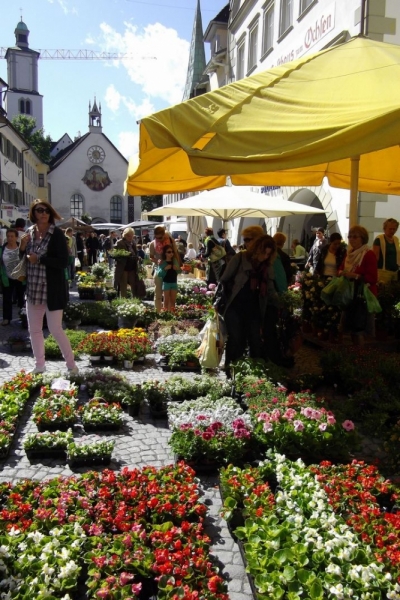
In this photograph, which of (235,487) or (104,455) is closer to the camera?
(235,487)

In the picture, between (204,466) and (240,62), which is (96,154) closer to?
(240,62)

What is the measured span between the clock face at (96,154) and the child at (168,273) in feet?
208

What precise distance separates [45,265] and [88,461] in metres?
2.44

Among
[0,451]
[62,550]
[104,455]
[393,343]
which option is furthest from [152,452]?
[393,343]

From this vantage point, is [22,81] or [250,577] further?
[22,81]

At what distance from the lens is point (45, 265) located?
5938 mm

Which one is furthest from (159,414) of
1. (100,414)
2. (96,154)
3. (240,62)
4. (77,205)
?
(96,154)

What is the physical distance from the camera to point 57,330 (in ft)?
20.1

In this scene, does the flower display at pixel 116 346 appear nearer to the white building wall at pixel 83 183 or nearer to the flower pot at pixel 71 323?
the flower pot at pixel 71 323

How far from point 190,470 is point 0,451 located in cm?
159

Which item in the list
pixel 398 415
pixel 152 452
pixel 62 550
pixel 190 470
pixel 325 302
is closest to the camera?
pixel 62 550

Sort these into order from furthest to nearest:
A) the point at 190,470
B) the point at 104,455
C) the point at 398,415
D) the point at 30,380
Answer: the point at 30,380
the point at 398,415
the point at 104,455
the point at 190,470

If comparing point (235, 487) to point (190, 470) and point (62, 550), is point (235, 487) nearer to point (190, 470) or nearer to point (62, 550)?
point (190, 470)

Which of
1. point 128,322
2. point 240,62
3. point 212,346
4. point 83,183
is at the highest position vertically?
point 240,62
